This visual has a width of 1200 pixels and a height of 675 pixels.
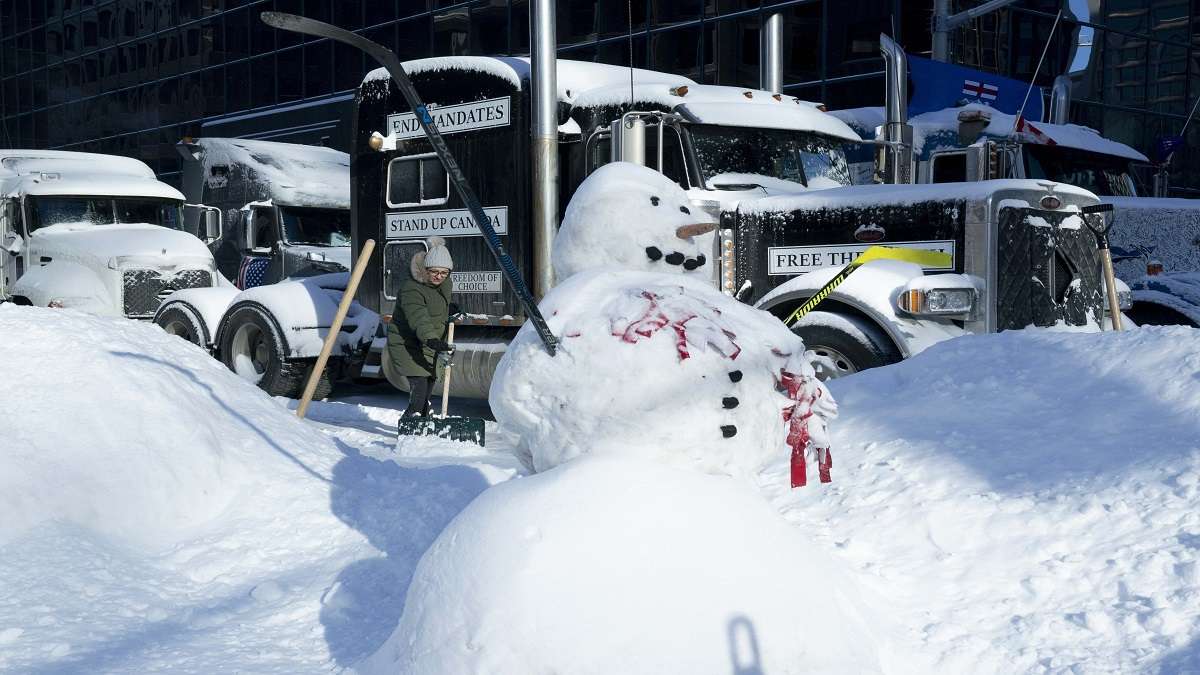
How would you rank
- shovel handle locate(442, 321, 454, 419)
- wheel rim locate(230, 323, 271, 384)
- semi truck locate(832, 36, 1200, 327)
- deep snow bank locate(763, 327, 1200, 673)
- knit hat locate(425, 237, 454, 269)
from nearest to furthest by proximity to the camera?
deep snow bank locate(763, 327, 1200, 673) → knit hat locate(425, 237, 454, 269) → shovel handle locate(442, 321, 454, 419) → semi truck locate(832, 36, 1200, 327) → wheel rim locate(230, 323, 271, 384)

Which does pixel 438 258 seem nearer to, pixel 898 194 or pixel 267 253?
pixel 898 194

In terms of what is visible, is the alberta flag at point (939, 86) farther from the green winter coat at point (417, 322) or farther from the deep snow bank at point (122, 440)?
the deep snow bank at point (122, 440)

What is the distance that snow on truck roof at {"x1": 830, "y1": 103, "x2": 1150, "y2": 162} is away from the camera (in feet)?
33.3

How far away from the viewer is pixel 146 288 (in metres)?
12.7

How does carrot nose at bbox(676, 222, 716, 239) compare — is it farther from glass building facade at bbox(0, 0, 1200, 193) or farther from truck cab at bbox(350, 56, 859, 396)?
glass building facade at bbox(0, 0, 1200, 193)

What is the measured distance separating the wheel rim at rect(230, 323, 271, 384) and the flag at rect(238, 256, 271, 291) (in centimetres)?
260

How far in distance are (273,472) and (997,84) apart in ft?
32.7

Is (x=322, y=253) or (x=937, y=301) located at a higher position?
(x=322, y=253)

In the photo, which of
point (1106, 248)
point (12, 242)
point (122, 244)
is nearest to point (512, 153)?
point (1106, 248)

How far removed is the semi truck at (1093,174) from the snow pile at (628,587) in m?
6.53

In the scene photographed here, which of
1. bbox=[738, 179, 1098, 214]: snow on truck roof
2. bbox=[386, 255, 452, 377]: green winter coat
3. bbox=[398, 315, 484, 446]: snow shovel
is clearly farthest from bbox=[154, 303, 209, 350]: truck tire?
bbox=[738, 179, 1098, 214]: snow on truck roof

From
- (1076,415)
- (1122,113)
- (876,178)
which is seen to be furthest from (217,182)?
(1122,113)

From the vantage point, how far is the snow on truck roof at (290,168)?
13469 millimetres

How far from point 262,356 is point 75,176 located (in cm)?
583
